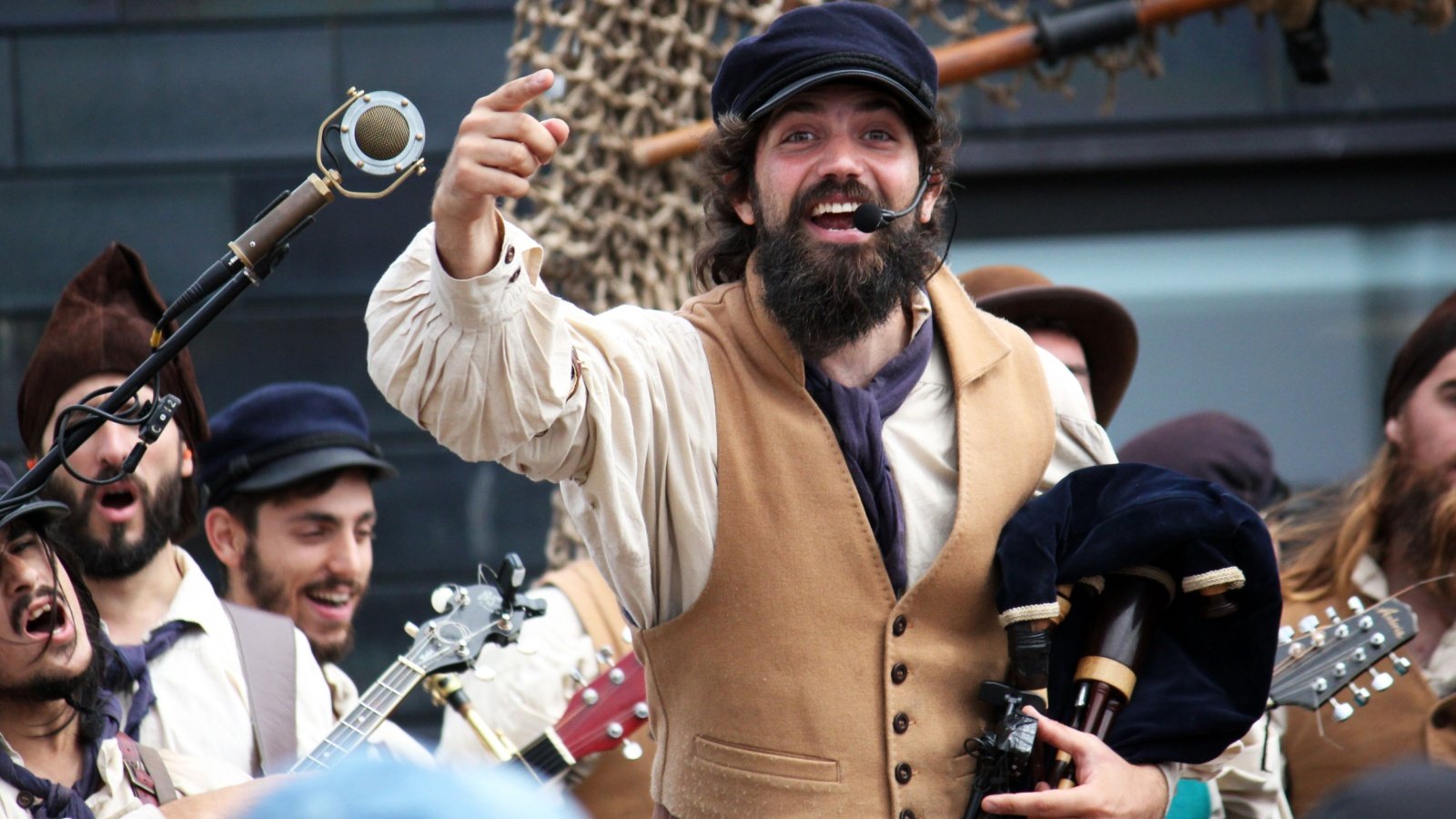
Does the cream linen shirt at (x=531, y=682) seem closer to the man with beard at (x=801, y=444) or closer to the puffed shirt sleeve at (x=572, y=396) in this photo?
the man with beard at (x=801, y=444)

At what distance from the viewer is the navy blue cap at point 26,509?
2799 mm

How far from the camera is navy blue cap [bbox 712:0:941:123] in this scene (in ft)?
9.58

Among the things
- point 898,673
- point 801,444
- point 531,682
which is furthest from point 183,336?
point 531,682

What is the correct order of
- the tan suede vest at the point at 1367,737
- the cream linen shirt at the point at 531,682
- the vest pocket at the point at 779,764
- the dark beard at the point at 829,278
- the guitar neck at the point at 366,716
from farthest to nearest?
the cream linen shirt at the point at 531,682 → the tan suede vest at the point at 1367,737 → the guitar neck at the point at 366,716 → the dark beard at the point at 829,278 → the vest pocket at the point at 779,764

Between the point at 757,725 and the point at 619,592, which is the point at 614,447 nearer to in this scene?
the point at 619,592

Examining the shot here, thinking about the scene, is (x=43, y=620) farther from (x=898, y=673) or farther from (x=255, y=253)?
(x=898, y=673)

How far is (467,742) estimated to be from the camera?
13.6ft

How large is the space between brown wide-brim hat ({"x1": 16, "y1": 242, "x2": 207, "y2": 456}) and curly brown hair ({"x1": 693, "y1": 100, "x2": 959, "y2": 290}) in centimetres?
134

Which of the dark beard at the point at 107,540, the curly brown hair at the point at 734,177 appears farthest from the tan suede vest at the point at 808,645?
the dark beard at the point at 107,540

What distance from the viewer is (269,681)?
382 cm

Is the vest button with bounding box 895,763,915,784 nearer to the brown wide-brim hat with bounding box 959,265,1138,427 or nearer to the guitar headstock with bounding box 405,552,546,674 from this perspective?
the guitar headstock with bounding box 405,552,546,674

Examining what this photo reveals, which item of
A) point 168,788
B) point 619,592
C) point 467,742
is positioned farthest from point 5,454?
point 619,592

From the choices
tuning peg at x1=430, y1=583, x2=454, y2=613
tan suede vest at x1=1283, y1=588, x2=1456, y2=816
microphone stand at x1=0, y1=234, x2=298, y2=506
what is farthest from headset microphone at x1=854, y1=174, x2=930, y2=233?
tan suede vest at x1=1283, y1=588, x2=1456, y2=816

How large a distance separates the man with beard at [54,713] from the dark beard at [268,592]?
3.74 ft
